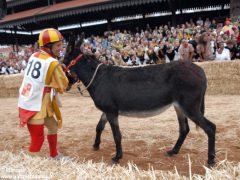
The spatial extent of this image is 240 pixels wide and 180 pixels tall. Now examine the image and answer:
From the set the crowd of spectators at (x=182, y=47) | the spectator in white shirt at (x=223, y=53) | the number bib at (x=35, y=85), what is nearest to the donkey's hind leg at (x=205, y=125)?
the number bib at (x=35, y=85)

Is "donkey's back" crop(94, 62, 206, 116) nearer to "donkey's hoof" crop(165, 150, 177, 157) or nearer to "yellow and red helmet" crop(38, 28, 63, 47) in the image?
"donkey's hoof" crop(165, 150, 177, 157)

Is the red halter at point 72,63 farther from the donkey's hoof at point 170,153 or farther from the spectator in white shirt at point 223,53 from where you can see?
the spectator in white shirt at point 223,53

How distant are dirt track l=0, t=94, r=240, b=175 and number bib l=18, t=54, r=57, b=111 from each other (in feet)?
4.64

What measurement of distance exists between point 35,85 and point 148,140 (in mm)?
2619

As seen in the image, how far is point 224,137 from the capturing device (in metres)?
5.87

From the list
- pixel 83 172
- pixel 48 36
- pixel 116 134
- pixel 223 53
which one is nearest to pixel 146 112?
pixel 116 134

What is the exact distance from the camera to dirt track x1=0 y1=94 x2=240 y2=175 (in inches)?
197

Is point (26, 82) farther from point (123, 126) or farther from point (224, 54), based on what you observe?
point (224, 54)

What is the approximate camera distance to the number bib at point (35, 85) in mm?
4465

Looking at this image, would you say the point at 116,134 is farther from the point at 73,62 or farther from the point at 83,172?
the point at 83,172

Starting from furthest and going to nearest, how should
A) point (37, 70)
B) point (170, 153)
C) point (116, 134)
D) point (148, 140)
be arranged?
point (148, 140) → point (170, 153) → point (116, 134) → point (37, 70)

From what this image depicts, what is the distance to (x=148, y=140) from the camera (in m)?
6.08

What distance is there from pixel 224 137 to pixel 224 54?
23.5ft

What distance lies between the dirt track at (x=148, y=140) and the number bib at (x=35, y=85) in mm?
1414
